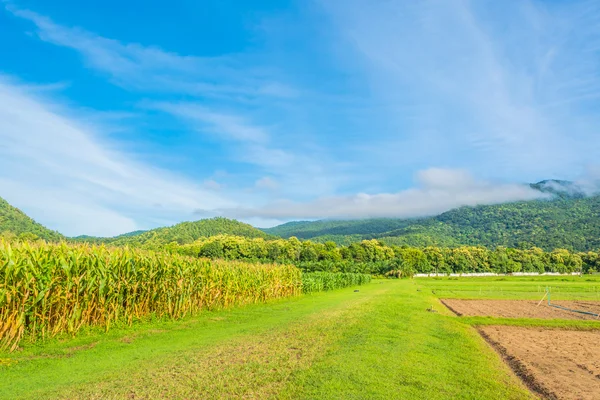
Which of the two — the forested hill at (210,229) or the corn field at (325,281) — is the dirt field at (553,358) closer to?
the corn field at (325,281)

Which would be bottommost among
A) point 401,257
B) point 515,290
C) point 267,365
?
point 515,290

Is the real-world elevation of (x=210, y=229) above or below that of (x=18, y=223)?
above

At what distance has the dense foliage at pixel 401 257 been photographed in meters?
91.2

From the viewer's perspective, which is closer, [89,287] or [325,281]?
[89,287]

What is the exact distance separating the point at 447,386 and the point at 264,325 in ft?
28.2

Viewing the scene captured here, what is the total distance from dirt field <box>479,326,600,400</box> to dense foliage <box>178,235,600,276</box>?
69.8 meters

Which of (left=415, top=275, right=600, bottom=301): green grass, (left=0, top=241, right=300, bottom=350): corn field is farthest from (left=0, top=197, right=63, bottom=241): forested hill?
(left=415, top=275, right=600, bottom=301): green grass

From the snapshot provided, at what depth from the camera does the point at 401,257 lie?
11044 centimetres

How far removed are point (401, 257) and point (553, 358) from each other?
10245 cm

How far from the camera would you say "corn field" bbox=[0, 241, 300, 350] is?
1051cm

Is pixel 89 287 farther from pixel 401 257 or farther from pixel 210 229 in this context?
pixel 210 229

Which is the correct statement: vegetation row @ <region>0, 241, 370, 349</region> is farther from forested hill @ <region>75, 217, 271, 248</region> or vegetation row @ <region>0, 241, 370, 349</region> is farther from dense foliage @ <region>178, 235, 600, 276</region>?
forested hill @ <region>75, 217, 271, 248</region>

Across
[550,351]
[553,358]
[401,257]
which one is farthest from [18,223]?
[401,257]

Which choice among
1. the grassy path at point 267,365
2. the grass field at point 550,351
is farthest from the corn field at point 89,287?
the grass field at point 550,351
